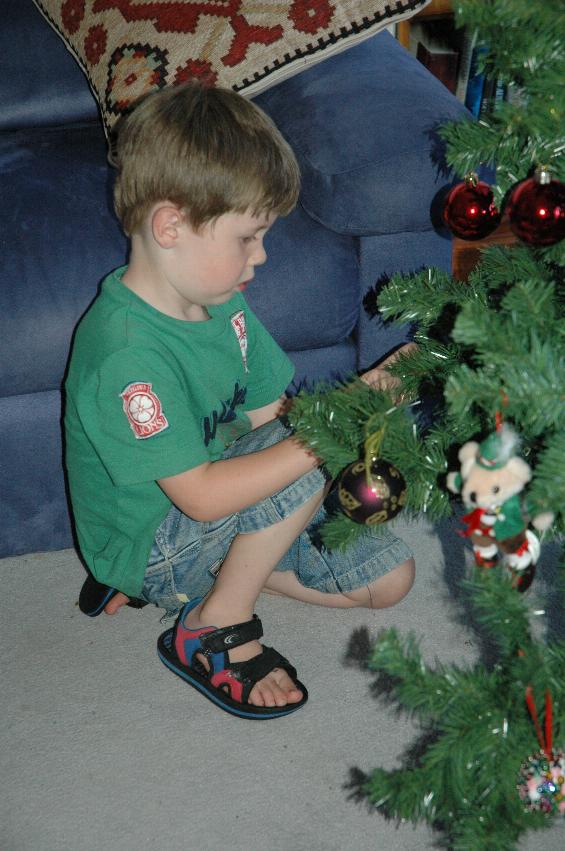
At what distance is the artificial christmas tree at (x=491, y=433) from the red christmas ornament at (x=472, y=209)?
0.02 m

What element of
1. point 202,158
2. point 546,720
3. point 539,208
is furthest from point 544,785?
point 202,158

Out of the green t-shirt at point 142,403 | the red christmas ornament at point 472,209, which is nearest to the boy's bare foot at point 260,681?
the green t-shirt at point 142,403

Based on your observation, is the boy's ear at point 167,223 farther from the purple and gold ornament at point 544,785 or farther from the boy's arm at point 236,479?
the purple and gold ornament at point 544,785

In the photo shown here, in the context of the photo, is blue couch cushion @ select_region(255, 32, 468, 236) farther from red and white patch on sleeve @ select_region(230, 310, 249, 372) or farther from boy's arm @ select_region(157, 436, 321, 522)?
boy's arm @ select_region(157, 436, 321, 522)

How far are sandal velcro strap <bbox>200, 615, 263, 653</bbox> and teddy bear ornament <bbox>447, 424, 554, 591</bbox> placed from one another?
1.80ft

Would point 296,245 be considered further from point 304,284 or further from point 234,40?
point 234,40

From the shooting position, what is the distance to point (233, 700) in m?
1.24

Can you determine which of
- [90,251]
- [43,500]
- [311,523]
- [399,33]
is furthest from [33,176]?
[399,33]

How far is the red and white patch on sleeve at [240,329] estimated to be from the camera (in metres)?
1.29

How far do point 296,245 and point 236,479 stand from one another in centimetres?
50

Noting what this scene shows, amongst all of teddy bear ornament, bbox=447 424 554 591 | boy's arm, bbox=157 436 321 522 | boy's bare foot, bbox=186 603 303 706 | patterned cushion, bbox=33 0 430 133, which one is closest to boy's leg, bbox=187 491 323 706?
boy's bare foot, bbox=186 603 303 706

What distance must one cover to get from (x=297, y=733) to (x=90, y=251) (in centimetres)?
82

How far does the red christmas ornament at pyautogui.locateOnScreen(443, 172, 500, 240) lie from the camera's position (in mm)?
928

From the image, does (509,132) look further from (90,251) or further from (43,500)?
(43,500)
